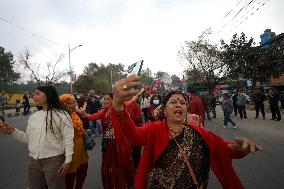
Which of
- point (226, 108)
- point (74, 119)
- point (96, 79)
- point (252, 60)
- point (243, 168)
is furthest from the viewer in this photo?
point (96, 79)

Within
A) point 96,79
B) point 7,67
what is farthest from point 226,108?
point 96,79

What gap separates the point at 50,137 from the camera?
12.4 ft

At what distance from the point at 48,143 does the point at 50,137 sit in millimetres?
71

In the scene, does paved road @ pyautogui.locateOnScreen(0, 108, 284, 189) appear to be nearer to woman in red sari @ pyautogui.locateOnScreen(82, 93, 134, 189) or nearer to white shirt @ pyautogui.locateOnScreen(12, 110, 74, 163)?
woman in red sari @ pyautogui.locateOnScreen(82, 93, 134, 189)

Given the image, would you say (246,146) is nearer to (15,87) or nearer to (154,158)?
(154,158)

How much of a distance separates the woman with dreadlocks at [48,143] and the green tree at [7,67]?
199ft

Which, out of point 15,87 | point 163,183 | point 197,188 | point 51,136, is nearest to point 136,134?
point 163,183

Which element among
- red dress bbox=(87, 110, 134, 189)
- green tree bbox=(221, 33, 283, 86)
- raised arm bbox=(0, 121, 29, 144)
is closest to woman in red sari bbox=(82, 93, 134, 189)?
red dress bbox=(87, 110, 134, 189)

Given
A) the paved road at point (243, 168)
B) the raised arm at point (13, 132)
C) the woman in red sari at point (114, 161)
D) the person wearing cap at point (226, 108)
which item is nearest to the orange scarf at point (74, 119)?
the woman in red sari at point (114, 161)

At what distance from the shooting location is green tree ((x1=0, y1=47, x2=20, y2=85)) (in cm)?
6119

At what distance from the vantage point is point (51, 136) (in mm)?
3779

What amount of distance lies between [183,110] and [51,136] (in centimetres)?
161

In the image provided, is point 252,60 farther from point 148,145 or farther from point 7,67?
point 7,67

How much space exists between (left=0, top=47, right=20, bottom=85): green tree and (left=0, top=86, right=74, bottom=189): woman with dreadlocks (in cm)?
6054
